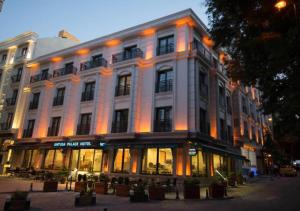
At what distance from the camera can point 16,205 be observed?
8.99 metres

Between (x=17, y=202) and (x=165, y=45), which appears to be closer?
(x=17, y=202)

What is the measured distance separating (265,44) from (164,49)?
14.4 m

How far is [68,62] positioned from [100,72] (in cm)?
689

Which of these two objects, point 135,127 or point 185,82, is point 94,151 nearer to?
point 135,127

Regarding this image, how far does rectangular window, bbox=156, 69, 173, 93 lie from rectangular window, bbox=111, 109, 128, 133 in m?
3.91

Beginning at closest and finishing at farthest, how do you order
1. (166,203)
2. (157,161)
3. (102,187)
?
(166,203), (102,187), (157,161)

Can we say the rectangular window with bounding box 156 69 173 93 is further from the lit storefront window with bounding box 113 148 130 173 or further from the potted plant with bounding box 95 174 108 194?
the potted plant with bounding box 95 174 108 194

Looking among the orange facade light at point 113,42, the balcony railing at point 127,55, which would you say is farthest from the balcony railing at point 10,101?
the balcony railing at point 127,55

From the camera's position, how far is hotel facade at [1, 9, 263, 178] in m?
19.8

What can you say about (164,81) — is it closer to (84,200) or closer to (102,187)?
(102,187)

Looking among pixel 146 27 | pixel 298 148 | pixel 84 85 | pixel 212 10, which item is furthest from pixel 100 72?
pixel 298 148

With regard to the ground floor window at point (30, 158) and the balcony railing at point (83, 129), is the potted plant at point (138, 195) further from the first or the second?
the ground floor window at point (30, 158)

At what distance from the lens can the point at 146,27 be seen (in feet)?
76.7

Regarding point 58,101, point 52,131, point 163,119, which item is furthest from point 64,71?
point 163,119
